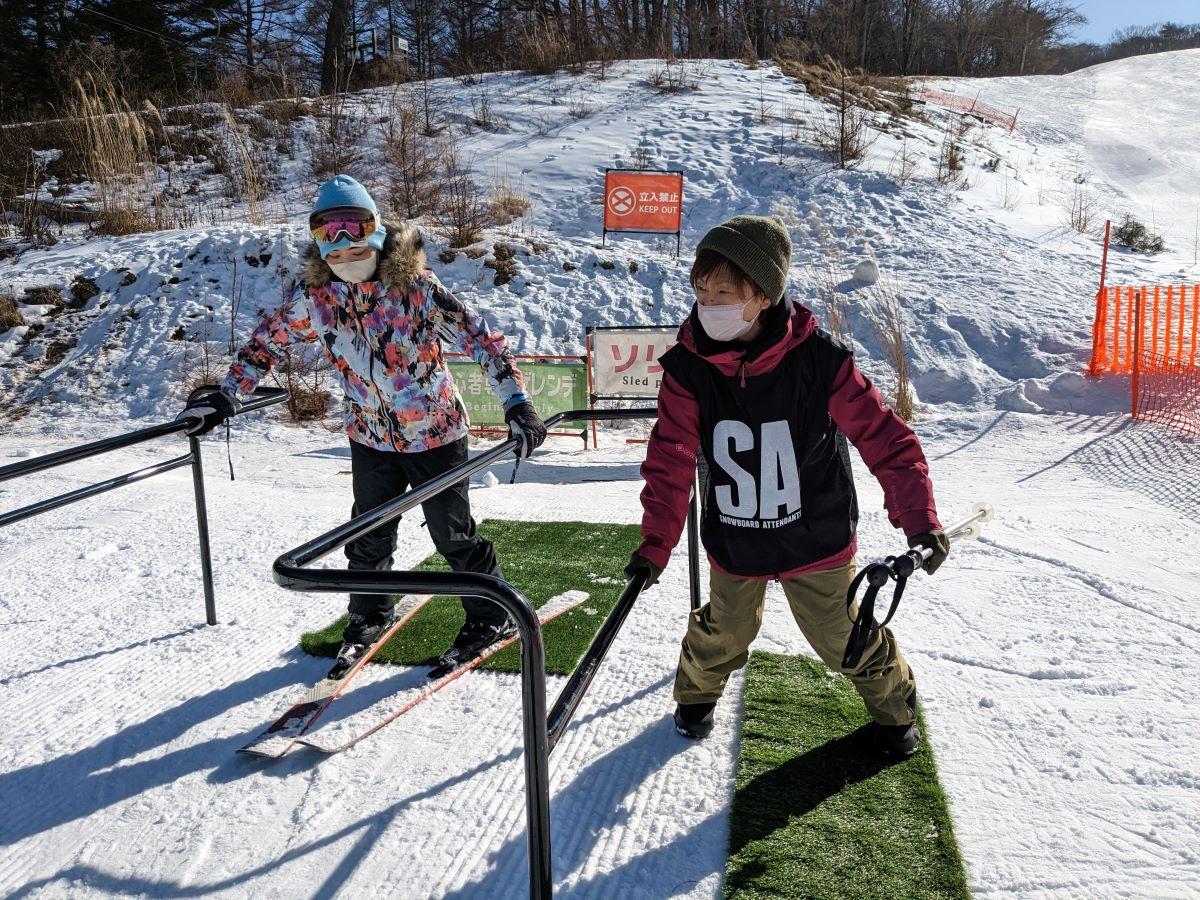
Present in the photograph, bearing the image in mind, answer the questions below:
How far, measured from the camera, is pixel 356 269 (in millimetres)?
2656

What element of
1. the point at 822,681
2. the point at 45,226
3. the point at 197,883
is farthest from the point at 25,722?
the point at 45,226

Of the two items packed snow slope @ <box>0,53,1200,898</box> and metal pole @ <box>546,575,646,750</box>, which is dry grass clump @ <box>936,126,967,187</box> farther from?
metal pole @ <box>546,575,646,750</box>

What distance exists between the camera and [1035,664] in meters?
2.94

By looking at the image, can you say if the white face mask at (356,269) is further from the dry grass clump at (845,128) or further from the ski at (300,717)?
the dry grass clump at (845,128)

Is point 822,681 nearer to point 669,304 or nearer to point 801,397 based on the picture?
point 801,397

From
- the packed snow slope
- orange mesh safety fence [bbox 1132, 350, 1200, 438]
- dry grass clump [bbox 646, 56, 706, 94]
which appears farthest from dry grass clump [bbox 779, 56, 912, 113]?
orange mesh safety fence [bbox 1132, 350, 1200, 438]

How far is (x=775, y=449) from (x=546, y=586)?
1.99m

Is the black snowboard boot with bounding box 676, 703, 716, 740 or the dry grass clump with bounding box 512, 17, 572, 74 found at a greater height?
the dry grass clump with bounding box 512, 17, 572, 74

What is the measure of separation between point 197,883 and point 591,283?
30.7ft

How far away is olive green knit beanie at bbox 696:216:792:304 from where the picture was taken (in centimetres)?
192

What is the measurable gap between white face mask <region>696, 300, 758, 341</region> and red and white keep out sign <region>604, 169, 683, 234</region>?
30.3 feet

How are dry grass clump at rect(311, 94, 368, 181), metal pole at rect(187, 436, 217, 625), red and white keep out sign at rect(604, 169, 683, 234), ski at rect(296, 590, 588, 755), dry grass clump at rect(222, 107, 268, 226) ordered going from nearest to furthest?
ski at rect(296, 590, 588, 755) < metal pole at rect(187, 436, 217, 625) < red and white keep out sign at rect(604, 169, 683, 234) < dry grass clump at rect(222, 107, 268, 226) < dry grass clump at rect(311, 94, 368, 181)

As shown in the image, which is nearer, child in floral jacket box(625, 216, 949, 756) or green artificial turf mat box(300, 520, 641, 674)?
child in floral jacket box(625, 216, 949, 756)

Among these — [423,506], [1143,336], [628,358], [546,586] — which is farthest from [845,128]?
[423,506]
